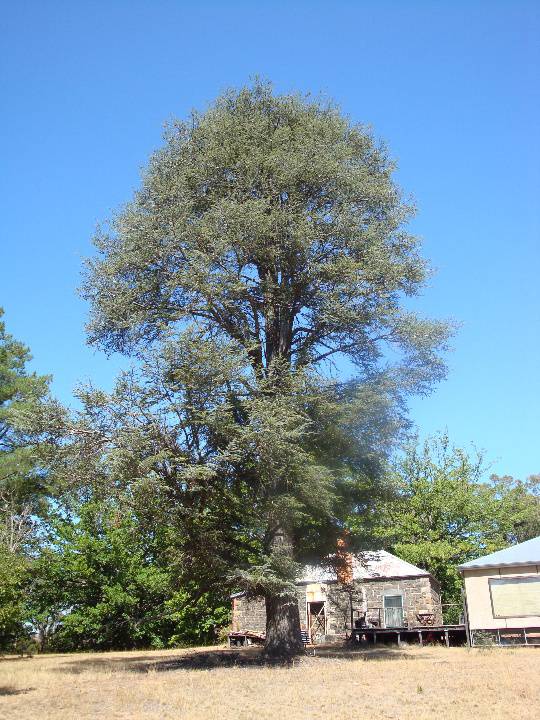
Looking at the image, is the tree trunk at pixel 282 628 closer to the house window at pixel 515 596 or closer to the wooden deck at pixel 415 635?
the house window at pixel 515 596

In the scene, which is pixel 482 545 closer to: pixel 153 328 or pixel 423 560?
pixel 423 560

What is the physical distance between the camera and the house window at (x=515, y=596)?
21.5 meters

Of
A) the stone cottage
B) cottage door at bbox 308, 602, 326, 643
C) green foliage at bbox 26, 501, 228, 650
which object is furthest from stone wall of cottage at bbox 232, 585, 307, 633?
green foliage at bbox 26, 501, 228, 650

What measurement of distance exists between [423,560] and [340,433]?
20.5m

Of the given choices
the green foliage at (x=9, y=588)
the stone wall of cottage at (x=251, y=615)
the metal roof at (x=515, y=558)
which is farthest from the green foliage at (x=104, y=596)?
the metal roof at (x=515, y=558)

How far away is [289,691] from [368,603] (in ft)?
61.7

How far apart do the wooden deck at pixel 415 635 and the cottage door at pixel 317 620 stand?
76.3 inches

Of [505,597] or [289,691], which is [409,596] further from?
[289,691]

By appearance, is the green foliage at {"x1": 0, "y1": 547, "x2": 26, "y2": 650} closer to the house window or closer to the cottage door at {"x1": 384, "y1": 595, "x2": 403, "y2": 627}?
the cottage door at {"x1": 384, "y1": 595, "x2": 403, "y2": 627}

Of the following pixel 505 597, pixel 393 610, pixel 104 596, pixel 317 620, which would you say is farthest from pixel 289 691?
pixel 104 596

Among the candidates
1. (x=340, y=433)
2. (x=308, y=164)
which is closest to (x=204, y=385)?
(x=340, y=433)

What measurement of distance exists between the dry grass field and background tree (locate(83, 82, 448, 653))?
2282 mm

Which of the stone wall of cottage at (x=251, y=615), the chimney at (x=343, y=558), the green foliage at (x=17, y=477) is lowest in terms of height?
the stone wall of cottage at (x=251, y=615)

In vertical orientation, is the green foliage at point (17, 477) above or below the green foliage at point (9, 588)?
above
